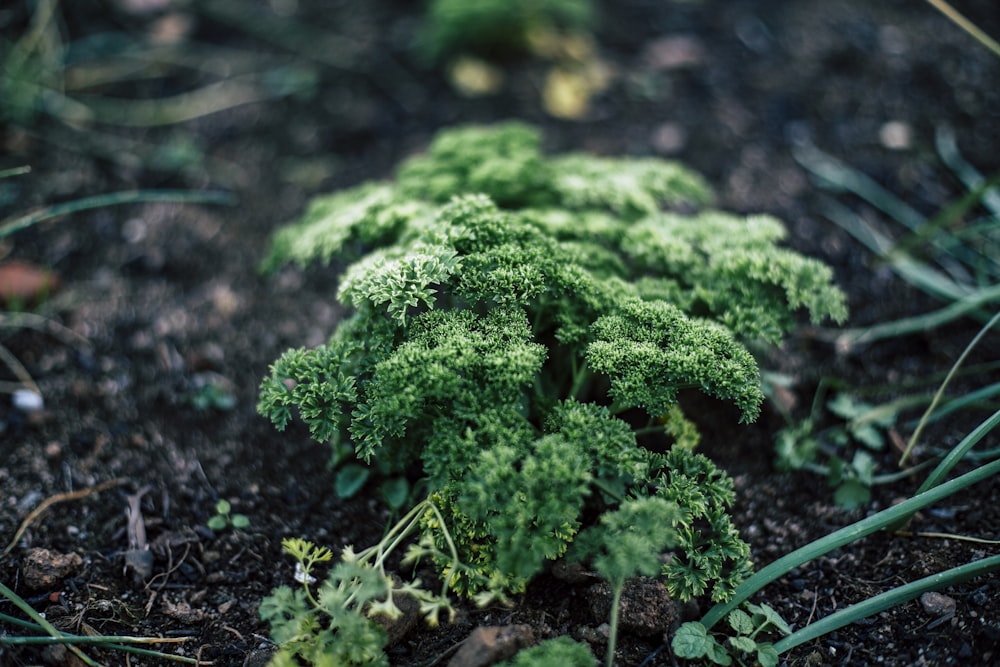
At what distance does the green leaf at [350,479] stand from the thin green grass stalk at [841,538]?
43.0 inches

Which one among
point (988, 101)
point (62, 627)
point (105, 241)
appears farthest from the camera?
point (988, 101)

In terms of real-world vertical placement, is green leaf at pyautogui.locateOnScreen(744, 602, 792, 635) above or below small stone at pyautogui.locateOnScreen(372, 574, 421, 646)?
above

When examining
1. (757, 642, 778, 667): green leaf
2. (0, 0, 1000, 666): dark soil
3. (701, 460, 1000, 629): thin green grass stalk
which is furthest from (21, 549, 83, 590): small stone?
(757, 642, 778, 667): green leaf

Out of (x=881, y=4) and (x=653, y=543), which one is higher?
(x=881, y=4)

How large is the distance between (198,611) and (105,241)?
1979 mm

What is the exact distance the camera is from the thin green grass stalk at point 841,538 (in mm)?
1844

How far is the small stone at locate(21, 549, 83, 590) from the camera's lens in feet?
6.48

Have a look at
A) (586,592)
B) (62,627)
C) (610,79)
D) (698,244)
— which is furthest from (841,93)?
(62,627)

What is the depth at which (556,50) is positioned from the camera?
162 inches

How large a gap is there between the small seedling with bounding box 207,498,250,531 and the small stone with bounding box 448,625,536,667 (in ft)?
2.77

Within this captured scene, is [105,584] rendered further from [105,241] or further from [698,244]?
[698,244]

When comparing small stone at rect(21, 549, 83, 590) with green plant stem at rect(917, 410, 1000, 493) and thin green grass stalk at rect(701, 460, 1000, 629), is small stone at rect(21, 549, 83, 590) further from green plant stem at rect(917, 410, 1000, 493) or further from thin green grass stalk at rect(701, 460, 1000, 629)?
green plant stem at rect(917, 410, 1000, 493)

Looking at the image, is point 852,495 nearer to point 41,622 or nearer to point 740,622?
point 740,622

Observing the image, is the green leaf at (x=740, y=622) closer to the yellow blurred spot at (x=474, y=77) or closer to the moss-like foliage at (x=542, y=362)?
the moss-like foliage at (x=542, y=362)
